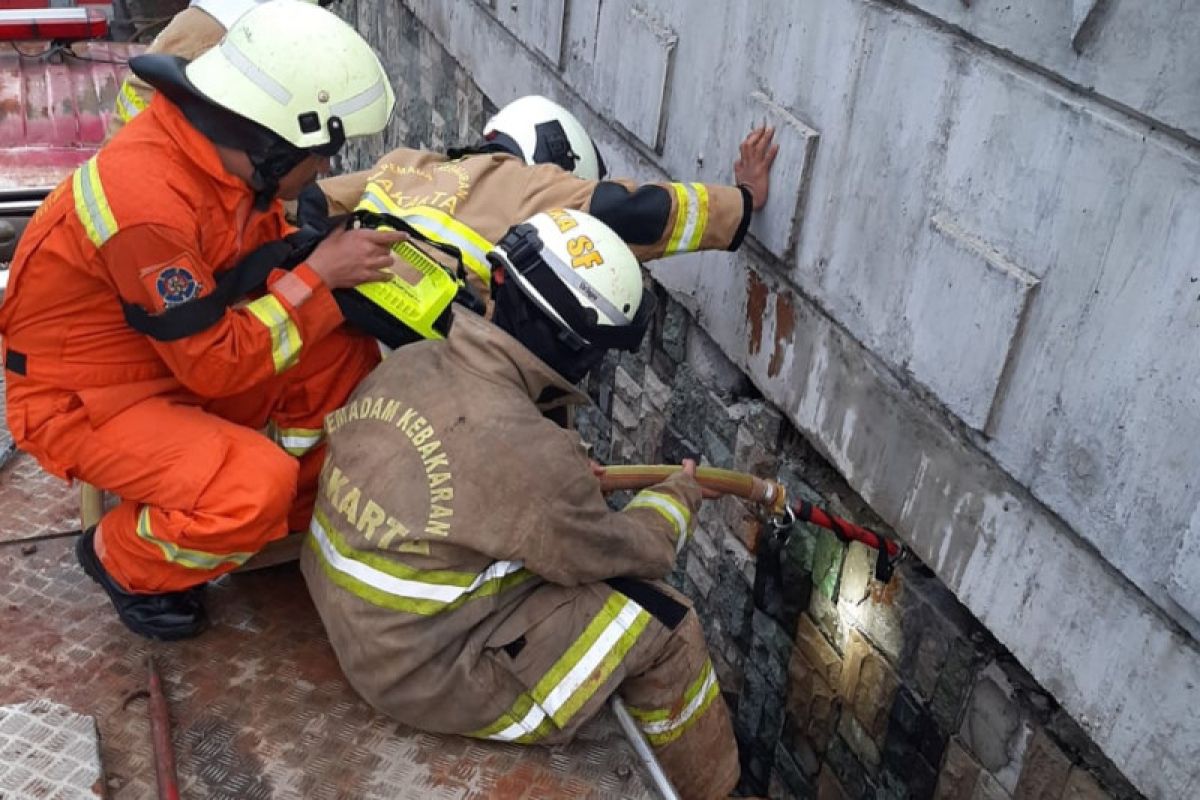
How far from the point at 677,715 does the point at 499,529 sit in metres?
0.93

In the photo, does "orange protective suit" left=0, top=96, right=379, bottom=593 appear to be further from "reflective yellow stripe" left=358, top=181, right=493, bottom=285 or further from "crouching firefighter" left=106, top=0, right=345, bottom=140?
"crouching firefighter" left=106, top=0, right=345, bottom=140

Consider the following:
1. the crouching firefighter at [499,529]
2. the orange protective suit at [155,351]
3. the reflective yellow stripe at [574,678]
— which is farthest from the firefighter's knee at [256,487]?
the reflective yellow stripe at [574,678]

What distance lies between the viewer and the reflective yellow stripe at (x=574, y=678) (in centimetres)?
320

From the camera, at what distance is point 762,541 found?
4.46 m

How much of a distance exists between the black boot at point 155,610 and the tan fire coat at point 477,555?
0.44m

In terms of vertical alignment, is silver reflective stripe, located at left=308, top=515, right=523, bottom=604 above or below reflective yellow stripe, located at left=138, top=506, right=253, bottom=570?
above

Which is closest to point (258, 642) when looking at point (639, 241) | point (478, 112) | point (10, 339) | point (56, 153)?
point (10, 339)

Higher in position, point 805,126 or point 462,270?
point 805,126

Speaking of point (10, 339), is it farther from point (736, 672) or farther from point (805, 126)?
point (736, 672)

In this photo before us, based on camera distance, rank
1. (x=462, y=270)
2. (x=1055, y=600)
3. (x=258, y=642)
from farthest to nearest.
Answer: (x=462, y=270)
(x=258, y=642)
(x=1055, y=600)

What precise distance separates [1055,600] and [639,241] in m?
1.77

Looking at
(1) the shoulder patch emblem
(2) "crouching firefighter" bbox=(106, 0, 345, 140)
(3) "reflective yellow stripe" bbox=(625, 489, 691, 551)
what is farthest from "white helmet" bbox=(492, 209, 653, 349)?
Result: (2) "crouching firefighter" bbox=(106, 0, 345, 140)

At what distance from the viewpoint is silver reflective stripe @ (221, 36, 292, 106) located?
3.14 meters

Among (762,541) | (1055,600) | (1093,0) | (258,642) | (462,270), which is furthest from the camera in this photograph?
(762,541)
